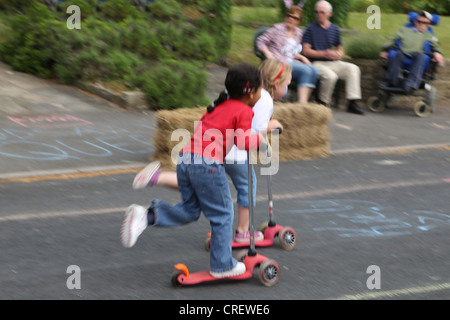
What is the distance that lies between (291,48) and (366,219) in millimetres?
5292

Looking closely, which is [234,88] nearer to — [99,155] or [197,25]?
[99,155]

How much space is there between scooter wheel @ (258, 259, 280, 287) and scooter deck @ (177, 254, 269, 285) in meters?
0.10

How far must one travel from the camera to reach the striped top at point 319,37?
12500 millimetres

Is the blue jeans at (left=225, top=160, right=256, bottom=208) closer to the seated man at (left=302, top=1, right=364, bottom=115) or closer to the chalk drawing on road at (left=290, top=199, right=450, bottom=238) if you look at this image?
the chalk drawing on road at (left=290, top=199, right=450, bottom=238)

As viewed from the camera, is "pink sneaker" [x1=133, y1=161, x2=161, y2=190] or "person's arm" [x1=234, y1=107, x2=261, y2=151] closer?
"person's arm" [x1=234, y1=107, x2=261, y2=151]

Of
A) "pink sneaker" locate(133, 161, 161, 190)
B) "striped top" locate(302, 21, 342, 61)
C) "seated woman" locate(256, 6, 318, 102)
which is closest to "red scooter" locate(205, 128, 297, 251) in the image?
"pink sneaker" locate(133, 161, 161, 190)

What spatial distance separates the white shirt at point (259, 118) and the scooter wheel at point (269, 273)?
1.03 m

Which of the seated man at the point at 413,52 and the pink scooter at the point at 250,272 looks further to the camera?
the seated man at the point at 413,52

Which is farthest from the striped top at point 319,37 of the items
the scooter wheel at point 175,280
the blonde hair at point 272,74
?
the scooter wheel at point 175,280

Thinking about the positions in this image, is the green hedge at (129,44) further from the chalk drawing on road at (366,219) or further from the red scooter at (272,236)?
the red scooter at (272,236)

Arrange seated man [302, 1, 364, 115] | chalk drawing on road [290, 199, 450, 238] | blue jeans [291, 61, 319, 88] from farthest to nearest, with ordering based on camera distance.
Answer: seated man [302, 1, 364, 115] → blue jeans [291, 61, 319, 88] → chalk drawing on road [290, 199, 450, 238]

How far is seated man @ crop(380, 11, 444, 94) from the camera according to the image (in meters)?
12.8

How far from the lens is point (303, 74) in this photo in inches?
464

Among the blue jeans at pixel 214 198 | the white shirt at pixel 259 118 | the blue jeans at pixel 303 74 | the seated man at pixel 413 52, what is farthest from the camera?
the seated man at pixel 413 52
